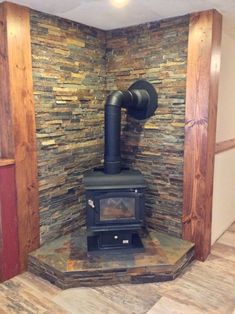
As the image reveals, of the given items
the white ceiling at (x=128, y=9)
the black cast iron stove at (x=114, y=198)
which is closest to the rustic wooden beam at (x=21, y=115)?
the white ceiling at (x=128, y=9)

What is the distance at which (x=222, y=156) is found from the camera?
121 inches

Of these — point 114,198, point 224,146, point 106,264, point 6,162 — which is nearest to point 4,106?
point 6,162

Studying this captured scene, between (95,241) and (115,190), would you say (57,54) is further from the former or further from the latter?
(95,241)

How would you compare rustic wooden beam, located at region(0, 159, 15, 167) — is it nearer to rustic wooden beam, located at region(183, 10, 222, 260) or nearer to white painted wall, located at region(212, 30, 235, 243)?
rustic wooden beam, located at region(183, 10, 222, 260)

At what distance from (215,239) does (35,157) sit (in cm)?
203

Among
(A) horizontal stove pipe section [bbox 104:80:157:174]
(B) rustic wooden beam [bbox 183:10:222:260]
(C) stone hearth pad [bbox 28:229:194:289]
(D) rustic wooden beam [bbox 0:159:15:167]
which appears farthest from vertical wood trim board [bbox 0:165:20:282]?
(B) rustic wooden beam [bbox 183:10:222:260]

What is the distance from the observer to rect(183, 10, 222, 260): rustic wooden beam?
100 inches

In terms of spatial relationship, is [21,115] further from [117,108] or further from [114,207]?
[114,207]

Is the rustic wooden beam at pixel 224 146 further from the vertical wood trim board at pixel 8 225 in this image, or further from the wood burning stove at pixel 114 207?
the vertical wood trim board at pixel 8 225

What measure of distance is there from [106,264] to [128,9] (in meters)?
2.13

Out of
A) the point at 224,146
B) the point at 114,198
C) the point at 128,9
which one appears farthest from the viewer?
the point at 224,146

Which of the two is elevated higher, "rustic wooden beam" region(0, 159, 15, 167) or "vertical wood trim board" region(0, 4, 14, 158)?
"vertical wood trim board" region(0, 4, 14, 158)

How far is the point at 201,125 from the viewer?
2645mm

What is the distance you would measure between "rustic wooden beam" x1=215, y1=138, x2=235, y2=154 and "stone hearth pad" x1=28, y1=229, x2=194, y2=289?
0.98 meters
